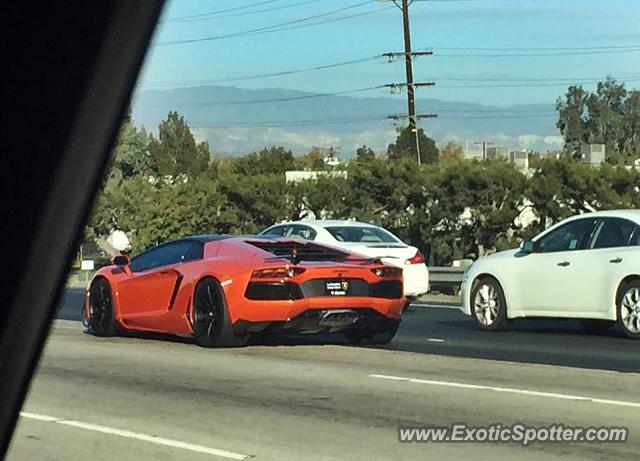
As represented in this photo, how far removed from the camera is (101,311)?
16.2 meters

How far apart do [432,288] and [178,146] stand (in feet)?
111

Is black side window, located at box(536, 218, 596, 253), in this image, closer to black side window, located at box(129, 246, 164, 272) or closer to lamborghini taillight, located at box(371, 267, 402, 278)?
lamborghini taillight, located at box(371, 267, 402, 278)

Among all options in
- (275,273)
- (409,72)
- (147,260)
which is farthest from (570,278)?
(409,72)

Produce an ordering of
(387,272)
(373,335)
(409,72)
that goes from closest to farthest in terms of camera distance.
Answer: (387,272) < (373,335) < (409,72)

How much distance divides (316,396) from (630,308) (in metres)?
5.82

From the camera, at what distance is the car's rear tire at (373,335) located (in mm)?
14688

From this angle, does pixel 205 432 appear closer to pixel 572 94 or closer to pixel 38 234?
pixel 38 234

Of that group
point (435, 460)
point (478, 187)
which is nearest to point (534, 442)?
point (435, 460)

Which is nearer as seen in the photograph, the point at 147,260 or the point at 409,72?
the point at 147,260

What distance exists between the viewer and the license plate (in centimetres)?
1405

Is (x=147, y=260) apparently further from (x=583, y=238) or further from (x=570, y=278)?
(x=583, y=238)

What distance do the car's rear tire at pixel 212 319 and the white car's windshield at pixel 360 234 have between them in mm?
6458

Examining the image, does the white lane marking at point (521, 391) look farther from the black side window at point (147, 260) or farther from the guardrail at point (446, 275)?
the guardrail at point (446, 275)

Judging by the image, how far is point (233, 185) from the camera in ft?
119
